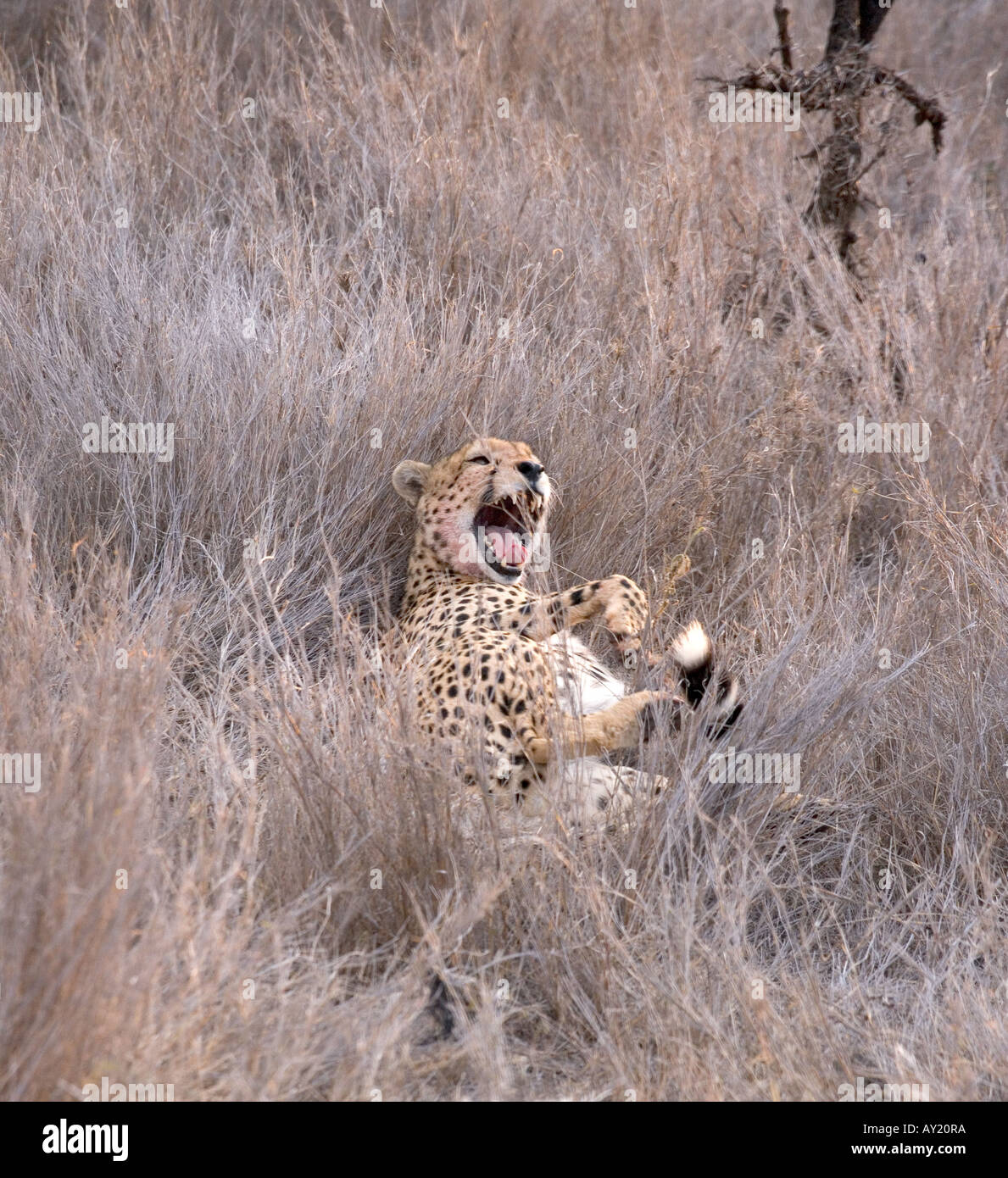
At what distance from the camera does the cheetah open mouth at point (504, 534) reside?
12.4 feet

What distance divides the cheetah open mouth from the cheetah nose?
0.06 m

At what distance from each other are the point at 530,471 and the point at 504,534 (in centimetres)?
19

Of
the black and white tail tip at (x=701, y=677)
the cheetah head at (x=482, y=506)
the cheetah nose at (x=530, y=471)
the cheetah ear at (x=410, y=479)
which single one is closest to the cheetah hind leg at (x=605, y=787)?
the black and white tail tip at (x=701, y=677)

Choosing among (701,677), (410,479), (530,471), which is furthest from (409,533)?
(701,677)

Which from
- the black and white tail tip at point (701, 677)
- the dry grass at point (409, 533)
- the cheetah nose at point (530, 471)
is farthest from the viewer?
the cheetah nose at point (530, 471)

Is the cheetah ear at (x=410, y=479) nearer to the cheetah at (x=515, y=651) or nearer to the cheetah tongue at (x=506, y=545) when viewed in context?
the cheetah at (x=515, y=651)

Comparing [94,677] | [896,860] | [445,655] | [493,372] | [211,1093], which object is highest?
[493,372]

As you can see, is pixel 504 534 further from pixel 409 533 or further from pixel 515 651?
pixel 515 651

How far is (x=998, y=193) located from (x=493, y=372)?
12.0 ft

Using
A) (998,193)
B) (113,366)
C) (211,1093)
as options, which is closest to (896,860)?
(211,1093)

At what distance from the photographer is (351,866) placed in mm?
2729
